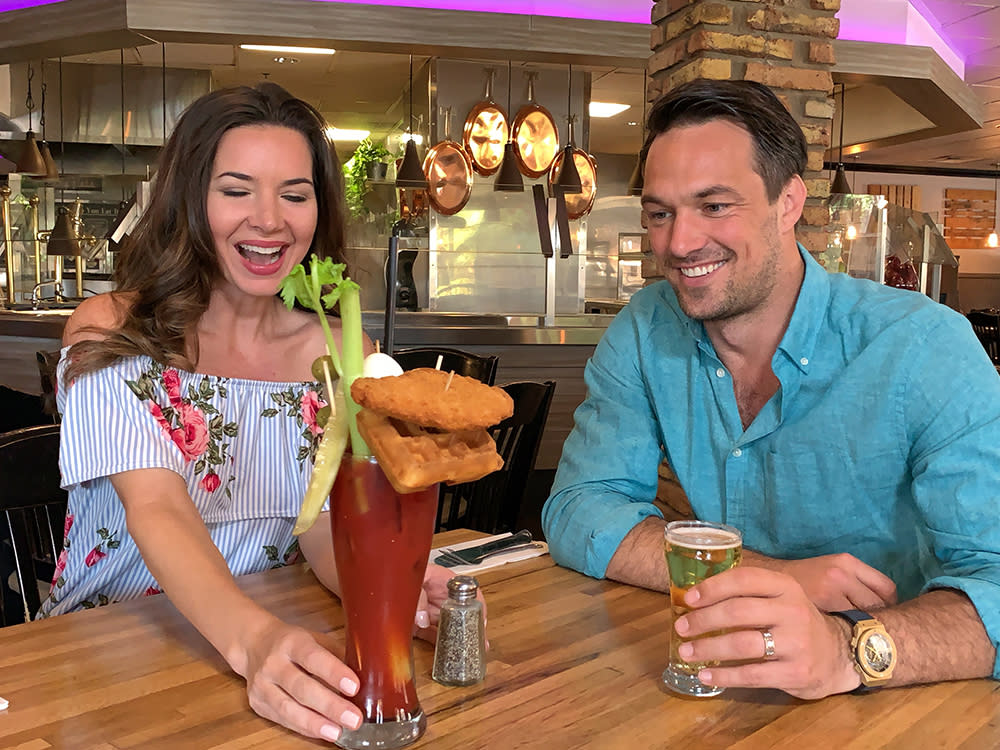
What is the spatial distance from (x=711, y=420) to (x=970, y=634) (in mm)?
599

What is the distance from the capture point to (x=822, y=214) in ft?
10.8

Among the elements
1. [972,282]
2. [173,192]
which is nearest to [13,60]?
[173,192]

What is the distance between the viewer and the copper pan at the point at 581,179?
6.80 m

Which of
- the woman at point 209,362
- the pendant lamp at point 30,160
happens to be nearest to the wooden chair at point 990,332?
the pendant lamp at point 30,160

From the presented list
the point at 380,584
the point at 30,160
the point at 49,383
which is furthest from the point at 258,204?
the point at 30,160

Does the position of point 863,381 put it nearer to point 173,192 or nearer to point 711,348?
point 711,348

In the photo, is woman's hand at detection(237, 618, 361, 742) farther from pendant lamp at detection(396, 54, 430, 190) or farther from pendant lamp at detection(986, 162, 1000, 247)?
pendant lamp at detection(986, 162, 1000, 247)

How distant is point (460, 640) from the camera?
3.34ft

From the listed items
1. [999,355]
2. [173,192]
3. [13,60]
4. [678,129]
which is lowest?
[999,355]

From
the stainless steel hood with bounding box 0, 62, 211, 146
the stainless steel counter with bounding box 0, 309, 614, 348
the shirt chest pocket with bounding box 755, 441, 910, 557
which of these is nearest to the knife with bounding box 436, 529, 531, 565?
the shirt chest pocket with bounding box 755, 441, 910, 557

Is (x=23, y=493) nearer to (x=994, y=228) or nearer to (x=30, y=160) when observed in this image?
(x=30, y=160)

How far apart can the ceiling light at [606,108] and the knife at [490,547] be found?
8.05m

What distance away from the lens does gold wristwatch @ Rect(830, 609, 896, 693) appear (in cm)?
101

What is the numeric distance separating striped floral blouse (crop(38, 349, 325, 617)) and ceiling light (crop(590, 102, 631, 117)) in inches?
316
